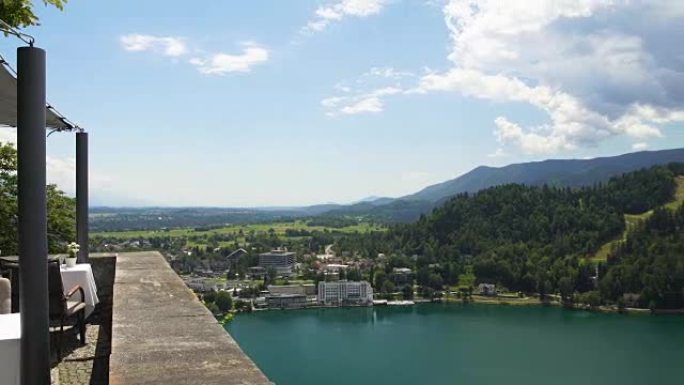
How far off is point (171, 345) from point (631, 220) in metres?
84.2

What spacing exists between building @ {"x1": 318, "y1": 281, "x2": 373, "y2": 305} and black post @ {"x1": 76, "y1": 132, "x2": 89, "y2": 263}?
54642 mm

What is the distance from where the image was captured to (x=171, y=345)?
2.06 m

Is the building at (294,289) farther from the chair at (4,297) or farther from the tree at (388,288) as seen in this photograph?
the chair at (4,297)

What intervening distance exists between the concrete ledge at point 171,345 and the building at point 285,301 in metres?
52.3

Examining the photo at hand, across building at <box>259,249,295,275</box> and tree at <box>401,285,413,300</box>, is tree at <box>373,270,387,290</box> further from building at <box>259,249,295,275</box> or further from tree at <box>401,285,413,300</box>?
building at <box>259,249,295,275</box>

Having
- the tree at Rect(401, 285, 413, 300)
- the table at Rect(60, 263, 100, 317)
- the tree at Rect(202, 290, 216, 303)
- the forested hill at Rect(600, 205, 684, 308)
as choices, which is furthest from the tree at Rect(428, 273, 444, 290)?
the table at Rect(60, 263, 100, 317)

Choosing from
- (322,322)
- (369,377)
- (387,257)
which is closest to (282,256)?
(387,257)

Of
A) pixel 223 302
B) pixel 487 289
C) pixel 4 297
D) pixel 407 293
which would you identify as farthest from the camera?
pixel 487 289

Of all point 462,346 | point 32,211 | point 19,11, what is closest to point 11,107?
point 19,11

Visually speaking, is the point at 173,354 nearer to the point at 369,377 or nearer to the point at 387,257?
the point at 369,377

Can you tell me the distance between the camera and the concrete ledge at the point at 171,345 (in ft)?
5.50

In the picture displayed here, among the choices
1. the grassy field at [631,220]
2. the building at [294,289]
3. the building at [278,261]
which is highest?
the grassy field at [631,220]

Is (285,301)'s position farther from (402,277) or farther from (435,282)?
(435,282)

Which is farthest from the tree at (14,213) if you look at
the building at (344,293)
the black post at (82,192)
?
the building at (344,293)
